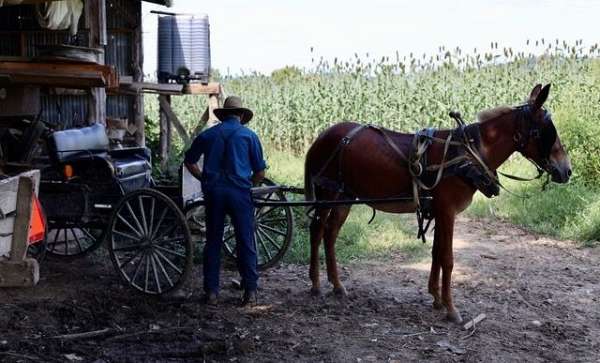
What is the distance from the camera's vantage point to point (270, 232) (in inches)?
327

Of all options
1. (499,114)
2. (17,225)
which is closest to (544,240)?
(499,114)

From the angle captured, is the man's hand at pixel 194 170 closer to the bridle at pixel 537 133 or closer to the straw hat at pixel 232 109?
the straw hat at pixel 232 109

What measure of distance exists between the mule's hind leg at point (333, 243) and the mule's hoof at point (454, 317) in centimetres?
119

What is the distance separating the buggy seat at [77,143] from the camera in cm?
713

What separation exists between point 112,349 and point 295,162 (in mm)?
10977

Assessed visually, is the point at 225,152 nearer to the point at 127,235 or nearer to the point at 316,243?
the point at 127,235

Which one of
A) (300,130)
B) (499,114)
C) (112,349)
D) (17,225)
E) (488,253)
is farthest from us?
(300,130)

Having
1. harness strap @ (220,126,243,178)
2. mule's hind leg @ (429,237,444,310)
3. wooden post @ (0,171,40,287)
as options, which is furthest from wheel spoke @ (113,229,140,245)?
mule's hind leg @ (429,237,444,310)

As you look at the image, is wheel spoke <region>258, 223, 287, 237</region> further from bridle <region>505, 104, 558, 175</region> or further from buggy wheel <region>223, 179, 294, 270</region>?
bridle <region>505, 104, 558, 175</region>

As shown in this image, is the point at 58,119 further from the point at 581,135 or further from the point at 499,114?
the point at 581,135

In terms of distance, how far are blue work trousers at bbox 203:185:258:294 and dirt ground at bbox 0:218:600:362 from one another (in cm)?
29

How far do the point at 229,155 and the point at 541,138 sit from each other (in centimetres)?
277

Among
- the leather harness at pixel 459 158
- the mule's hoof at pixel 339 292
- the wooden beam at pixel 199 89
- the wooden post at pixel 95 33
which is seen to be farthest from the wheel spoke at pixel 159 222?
the wooden beam at pixel 199 89

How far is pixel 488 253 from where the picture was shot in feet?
30.9
